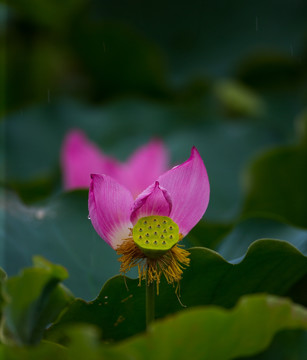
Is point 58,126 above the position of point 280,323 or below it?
above

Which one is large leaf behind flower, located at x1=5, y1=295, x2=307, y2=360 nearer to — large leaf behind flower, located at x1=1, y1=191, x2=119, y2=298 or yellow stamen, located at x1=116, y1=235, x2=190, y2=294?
yellow stamen, located at x1=116, y1=235, x2=190, y2=294

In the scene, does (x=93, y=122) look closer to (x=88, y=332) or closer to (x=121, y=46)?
(x=121, y=46)

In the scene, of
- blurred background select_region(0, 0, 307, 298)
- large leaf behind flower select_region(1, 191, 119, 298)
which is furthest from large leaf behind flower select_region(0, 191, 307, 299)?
blurred background select_region(0, 0, 307, 298)

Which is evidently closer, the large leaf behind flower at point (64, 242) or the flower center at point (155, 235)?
the flower center at point (155, 235)

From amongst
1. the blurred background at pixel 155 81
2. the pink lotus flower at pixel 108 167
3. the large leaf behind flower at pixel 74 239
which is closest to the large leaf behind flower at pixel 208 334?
the large leaf behind flower at pixel 74 239

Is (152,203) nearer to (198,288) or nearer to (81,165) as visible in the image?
(198,288)

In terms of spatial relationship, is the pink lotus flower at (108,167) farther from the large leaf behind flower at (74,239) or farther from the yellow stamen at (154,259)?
the yellow stamen at (154,259)

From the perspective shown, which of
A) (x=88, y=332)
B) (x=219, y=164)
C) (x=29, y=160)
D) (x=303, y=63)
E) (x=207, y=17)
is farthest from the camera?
(x=207, y=17)

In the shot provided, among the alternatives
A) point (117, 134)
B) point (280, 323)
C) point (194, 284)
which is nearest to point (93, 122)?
point (117, 134)
